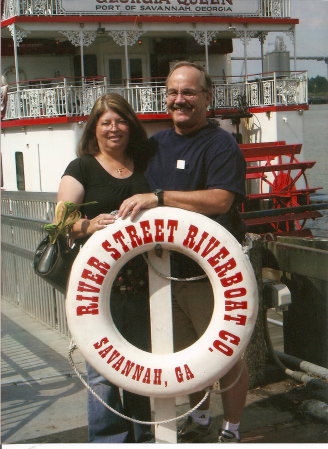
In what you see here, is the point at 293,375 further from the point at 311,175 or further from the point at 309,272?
the point at 311,175

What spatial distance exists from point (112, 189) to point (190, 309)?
23.2 inches

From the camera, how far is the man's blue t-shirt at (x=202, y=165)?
105 inches

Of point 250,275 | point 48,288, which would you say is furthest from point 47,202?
point 250,275

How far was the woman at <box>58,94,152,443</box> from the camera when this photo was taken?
9.16ft

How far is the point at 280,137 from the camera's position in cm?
1869

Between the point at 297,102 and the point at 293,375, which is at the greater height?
the point at 297,102

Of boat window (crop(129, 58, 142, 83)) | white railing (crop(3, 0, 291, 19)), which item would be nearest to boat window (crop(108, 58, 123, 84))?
boat window (crop(129, 58, 142, 83))

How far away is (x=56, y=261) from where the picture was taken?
2732mm

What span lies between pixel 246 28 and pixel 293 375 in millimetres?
16017

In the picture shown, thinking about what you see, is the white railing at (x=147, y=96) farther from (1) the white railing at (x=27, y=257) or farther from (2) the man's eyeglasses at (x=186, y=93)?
(2) the man's eyeglasses at (x=186, y=93)

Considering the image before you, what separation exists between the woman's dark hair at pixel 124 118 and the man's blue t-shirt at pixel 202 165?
89mm

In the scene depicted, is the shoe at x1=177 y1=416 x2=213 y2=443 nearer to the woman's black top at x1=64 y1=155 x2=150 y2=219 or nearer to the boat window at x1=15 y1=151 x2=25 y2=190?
the woman's black top at x1=64 y1=155 x2=150 y2=219

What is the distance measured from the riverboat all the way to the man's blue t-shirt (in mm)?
11958

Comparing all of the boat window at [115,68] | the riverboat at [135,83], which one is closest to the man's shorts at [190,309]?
the riverboat at [135,83]
